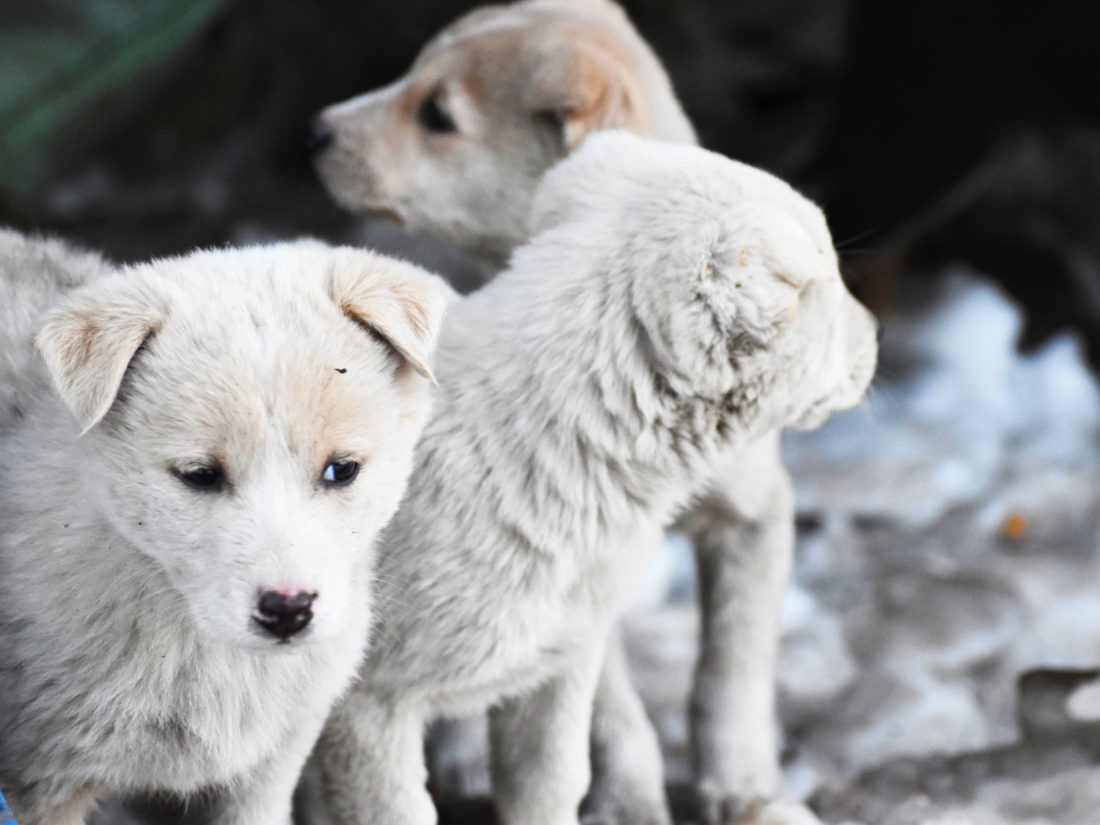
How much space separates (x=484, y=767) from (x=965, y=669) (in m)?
1.43

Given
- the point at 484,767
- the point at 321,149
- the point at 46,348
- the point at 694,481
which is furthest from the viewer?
the point at 321,149

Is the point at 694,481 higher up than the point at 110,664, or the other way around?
the point at 110,664

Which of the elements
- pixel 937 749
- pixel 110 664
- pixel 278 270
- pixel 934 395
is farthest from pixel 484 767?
pixel 934 395

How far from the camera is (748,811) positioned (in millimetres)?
3408

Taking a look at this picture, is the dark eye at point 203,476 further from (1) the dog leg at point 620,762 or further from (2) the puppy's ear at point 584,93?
(2) the puppy's ear at point 584,93

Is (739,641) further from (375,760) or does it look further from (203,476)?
(203,476)

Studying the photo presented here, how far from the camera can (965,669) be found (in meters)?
4.05

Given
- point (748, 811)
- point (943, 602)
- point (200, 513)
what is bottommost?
point (943, 602)

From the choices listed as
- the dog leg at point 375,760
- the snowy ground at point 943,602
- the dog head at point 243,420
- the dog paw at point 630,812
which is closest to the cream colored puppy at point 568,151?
the dog paw at point 630,812

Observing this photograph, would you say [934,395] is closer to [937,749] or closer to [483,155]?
[937,749]

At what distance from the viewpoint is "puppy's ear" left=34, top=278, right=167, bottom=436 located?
212 cm

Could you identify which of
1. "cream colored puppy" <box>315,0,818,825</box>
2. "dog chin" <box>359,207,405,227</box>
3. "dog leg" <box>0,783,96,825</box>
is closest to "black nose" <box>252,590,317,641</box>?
"dog leg" <box>0,783,96,825</box>

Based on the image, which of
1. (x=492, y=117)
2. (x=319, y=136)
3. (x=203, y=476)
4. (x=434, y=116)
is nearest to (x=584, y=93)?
(x=492, y=117)

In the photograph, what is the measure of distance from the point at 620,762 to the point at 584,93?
5.37 ft
